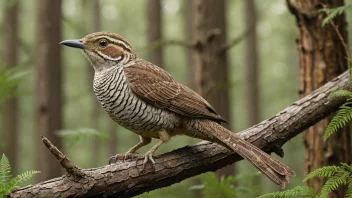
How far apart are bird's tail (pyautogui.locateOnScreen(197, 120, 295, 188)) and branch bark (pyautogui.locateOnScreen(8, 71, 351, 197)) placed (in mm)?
297

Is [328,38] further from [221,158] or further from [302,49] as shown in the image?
[221,158]

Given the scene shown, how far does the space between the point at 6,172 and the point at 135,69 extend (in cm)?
203

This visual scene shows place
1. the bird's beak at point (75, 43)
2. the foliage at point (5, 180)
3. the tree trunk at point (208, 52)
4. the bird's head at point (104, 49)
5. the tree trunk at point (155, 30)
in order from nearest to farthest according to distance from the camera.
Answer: the foliage at point (5, 180)
the bird's beak at point (75, 43)
the bird's head at point (104, 49)
the tree trunk at point (208, 52)
the tree trunk at point (155, 30)

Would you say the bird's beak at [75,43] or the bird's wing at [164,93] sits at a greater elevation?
the bird's beak at [75,43]

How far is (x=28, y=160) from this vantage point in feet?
108

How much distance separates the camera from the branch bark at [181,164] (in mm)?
3809

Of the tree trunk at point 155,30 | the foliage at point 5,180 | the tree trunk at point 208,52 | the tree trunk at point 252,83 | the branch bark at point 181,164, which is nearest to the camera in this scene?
the foliage at point 5,180

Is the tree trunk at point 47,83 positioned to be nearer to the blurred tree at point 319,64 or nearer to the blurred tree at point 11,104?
the blurred tree at point 319,64

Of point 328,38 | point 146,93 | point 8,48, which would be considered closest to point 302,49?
point 328,38

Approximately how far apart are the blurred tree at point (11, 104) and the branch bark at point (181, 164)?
862 centimetres

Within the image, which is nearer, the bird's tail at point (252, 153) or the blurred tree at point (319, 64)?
the bird's tail at point (252, 153)

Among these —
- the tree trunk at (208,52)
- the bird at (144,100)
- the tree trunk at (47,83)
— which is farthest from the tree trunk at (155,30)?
the bird at (144,100)

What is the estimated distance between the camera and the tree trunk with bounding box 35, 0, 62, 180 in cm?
782

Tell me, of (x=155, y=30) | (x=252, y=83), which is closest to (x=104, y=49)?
(x=155, y=30)
